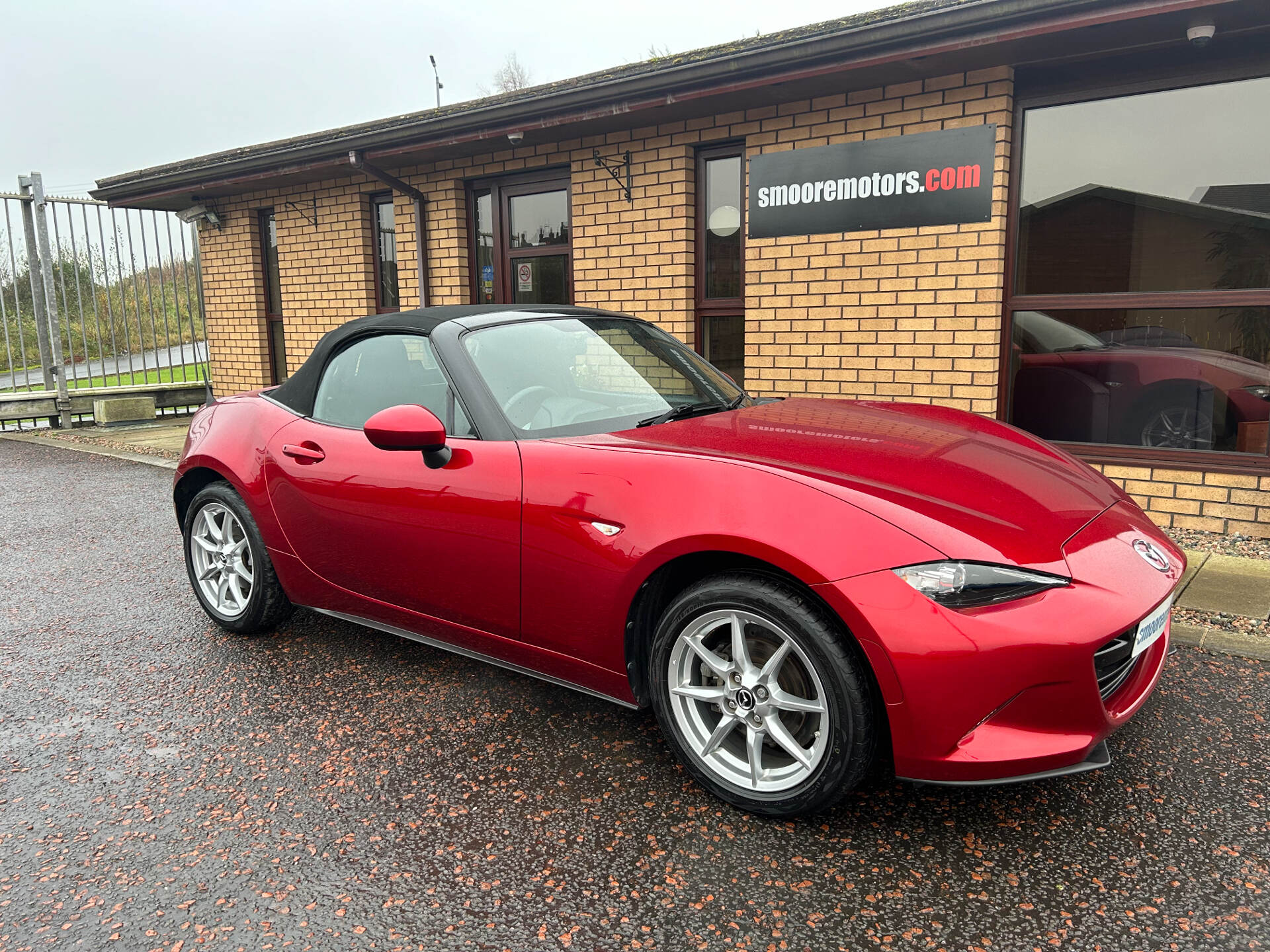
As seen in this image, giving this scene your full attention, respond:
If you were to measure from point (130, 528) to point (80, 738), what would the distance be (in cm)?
351

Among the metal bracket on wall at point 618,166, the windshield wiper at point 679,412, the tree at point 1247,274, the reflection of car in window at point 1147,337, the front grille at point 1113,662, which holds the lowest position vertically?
the front grille at point 1113,662

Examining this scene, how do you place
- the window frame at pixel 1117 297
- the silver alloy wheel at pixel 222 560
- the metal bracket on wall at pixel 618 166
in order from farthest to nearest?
the metal bracket on wall at pixel 618 166
the window frame at pixel 1117 297
the silver alloy wheel at pixel 222 560

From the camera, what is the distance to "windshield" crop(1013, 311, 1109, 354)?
5477mm

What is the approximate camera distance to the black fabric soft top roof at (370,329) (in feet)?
11.1

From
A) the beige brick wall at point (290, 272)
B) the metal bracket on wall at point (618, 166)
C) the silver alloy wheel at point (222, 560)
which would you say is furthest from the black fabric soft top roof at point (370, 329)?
the beige brick wall at point (290, 272)

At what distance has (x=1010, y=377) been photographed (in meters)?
5.65

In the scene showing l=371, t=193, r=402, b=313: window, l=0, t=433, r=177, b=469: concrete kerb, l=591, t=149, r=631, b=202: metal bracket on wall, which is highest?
l=591, t=149, r=631, b=202: metal bracket on wall

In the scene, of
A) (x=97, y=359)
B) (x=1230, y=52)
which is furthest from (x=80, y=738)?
(x=97, y=359)

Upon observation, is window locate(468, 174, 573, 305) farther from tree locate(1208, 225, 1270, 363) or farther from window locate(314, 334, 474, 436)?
tree locate(1208, 225, 1270, 363)

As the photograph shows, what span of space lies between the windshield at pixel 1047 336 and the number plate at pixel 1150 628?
350cm

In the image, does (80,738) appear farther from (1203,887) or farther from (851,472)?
(1203,887)

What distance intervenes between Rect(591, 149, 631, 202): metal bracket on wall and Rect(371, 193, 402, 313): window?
9.43 feet

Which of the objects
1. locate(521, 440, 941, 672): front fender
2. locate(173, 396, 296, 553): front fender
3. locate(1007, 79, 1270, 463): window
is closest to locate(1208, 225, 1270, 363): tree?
locate(1007, 79, 1270, 463): window

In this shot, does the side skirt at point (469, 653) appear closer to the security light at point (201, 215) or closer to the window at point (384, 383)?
the window at point (384, 383)
